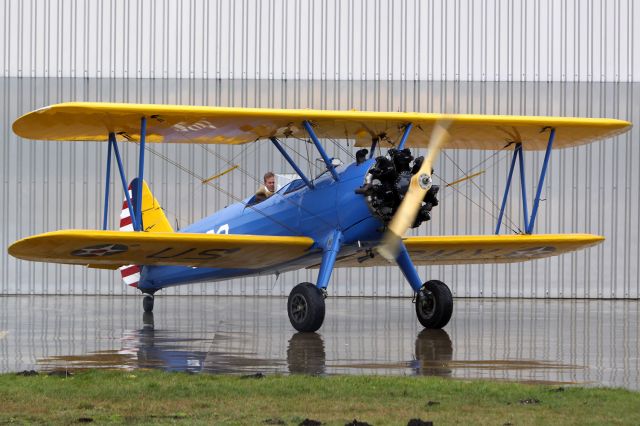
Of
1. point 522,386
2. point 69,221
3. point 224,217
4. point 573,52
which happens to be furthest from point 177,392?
point 573,52

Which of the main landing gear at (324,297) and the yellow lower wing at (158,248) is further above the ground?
the yellow lower wing at (158,248)

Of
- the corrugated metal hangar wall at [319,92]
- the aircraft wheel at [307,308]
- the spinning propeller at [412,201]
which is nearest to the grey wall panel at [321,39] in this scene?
the corrugated metal hangar wall at [319,92]

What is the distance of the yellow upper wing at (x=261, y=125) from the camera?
12531 millimetres

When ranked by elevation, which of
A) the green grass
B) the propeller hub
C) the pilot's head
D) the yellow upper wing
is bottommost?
the green grass

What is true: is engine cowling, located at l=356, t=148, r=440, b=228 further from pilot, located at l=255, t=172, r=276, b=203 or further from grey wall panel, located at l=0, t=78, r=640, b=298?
grey wall panel, located at l=0, t=78, r=640, b=298

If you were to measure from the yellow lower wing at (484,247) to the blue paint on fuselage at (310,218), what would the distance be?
0.76 metres

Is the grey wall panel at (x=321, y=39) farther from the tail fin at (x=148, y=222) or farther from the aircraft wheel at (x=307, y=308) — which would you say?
the aircraft wheel at (x=307, y=308)

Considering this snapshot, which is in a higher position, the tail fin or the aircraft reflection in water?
the tail fin

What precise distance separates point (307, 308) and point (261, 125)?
2.77m

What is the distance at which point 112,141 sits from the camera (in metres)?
13.3

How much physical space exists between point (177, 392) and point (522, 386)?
2313mm

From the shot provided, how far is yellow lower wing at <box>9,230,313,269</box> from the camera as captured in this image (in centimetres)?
1182

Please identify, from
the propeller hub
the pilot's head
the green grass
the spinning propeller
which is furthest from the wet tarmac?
the pilot's head

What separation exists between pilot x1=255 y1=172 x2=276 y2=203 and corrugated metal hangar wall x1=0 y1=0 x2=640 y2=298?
303 inches
